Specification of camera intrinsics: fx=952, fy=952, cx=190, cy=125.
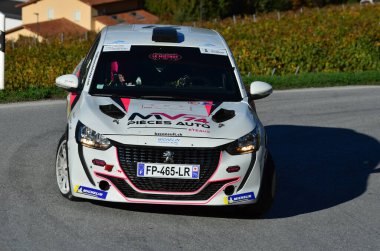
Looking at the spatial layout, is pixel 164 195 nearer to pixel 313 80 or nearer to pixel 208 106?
pixel 208 106

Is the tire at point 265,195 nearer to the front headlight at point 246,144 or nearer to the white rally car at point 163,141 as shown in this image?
the white rally car at point 163,141

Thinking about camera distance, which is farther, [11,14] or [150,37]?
[11,14]

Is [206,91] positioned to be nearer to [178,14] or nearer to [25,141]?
[25,141]

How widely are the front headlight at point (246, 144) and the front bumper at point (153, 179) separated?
0.16 ft

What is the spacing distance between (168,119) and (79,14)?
294 feet

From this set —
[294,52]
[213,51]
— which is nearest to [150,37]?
[213,51]

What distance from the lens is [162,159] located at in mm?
8438

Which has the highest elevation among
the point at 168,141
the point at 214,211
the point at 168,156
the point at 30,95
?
the point at 168,141

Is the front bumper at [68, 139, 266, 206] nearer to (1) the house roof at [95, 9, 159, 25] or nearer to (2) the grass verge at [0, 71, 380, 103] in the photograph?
(2) the grass verge at [0, 71, 380, 103]

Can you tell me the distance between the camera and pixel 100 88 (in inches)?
380

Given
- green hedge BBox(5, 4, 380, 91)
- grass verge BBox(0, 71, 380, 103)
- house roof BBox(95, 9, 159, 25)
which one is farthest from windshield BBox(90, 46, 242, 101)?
house roof BBox(95, 9, 159, 25)

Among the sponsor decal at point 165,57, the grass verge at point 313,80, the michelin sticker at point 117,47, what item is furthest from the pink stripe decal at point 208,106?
the grass verge at point 313,80

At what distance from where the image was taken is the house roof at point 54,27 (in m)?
89.3

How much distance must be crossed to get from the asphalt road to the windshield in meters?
1.17
